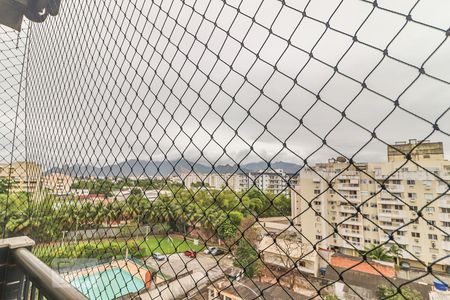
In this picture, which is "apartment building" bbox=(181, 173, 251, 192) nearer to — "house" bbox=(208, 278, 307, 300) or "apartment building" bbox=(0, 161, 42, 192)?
"house" bbox=(208, 278, 307, 300)

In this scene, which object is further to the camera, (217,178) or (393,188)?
(217,178)

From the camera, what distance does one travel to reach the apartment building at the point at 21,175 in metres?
2.02

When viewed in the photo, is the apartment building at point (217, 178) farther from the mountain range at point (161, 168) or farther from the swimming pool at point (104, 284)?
the swimming pool at point (104, 284)

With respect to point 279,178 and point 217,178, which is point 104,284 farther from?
point 279,178

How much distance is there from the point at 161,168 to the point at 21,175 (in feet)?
6.54

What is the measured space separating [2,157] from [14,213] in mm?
576

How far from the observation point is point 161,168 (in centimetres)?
98

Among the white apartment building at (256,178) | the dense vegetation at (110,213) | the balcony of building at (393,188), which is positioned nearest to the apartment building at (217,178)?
the white apartment building at (256,178)

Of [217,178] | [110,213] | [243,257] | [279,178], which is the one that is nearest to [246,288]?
[243,257]

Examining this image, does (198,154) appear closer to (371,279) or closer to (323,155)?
(323,155)

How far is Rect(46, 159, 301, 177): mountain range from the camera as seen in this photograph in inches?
29.6

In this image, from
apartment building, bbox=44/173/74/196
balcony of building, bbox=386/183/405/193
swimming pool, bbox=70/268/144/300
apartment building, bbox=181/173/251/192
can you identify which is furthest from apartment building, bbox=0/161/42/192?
balcony of building, bbox=386/183/405/193

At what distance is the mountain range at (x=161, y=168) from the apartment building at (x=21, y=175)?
984mm

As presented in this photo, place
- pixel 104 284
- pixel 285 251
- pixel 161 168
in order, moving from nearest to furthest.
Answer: pixel 285 251
pixel 161 168
pixel 104 284
